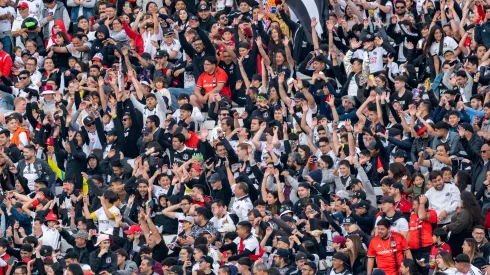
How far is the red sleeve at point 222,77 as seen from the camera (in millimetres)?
31516

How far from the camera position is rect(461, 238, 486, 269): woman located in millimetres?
25062

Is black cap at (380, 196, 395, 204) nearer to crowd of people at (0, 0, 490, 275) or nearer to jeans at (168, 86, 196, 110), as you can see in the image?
crowd of people at (0, 0, 490, 275)

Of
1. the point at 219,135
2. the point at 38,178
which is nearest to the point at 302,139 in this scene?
the point at 219,135

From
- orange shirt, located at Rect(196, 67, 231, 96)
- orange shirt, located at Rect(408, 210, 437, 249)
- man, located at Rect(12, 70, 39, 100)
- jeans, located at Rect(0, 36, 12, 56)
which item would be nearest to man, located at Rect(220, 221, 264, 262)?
orange shirt, located at Rect(408, 210, 437, 249)

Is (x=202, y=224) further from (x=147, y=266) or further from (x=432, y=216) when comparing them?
(x=432, y=216)

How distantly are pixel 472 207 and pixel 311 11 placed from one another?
8112mm

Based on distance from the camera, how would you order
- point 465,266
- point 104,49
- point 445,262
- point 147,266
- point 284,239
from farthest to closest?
point 104,49
point 147,266
point 284,239
point 445,262
point 465,266

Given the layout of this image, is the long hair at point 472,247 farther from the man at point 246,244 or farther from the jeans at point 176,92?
the jeans at point 176,92

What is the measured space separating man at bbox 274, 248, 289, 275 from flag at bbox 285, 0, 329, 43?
7928mm

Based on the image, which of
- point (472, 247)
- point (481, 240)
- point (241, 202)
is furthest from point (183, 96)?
point (472, 247)

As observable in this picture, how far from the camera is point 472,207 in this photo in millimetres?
26094

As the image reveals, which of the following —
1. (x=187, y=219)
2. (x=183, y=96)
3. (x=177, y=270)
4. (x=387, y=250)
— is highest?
(x=183, y=96)

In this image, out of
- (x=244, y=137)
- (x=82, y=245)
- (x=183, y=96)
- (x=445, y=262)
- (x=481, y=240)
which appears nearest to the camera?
(x=445, y=262)

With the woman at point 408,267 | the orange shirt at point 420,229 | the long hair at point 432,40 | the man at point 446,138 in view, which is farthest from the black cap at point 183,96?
the woman at point 408,267
